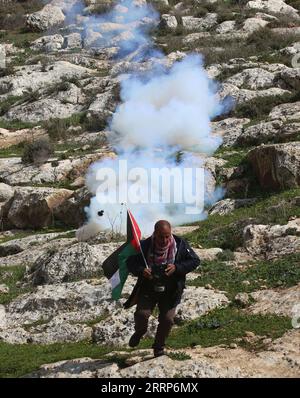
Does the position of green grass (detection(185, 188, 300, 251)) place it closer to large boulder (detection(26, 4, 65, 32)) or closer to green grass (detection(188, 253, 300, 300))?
green grass (detection(188, 253, 300, 300))

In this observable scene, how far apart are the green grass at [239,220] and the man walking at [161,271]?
688 centimetres

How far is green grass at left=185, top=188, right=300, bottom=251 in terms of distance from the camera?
15523mm

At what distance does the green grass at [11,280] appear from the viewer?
1422cm

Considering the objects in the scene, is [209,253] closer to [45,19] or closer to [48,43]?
[48,43]

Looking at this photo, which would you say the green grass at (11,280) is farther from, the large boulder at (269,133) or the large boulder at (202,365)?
the large boulder at (269,133)

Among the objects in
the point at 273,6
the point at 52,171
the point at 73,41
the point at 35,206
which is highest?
the point at 273,6

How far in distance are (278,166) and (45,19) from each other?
138ft

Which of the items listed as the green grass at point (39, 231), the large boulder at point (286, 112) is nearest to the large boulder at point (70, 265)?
the green grass at point (39, 231)

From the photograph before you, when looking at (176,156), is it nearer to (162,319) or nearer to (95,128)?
(95,128)

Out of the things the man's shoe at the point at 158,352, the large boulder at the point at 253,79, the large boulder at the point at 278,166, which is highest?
the large boulder at the point at 253,79

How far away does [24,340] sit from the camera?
11.7 m

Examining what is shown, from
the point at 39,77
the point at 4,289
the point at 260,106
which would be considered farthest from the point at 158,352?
the point at 39,77

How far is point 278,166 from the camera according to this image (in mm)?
18906
